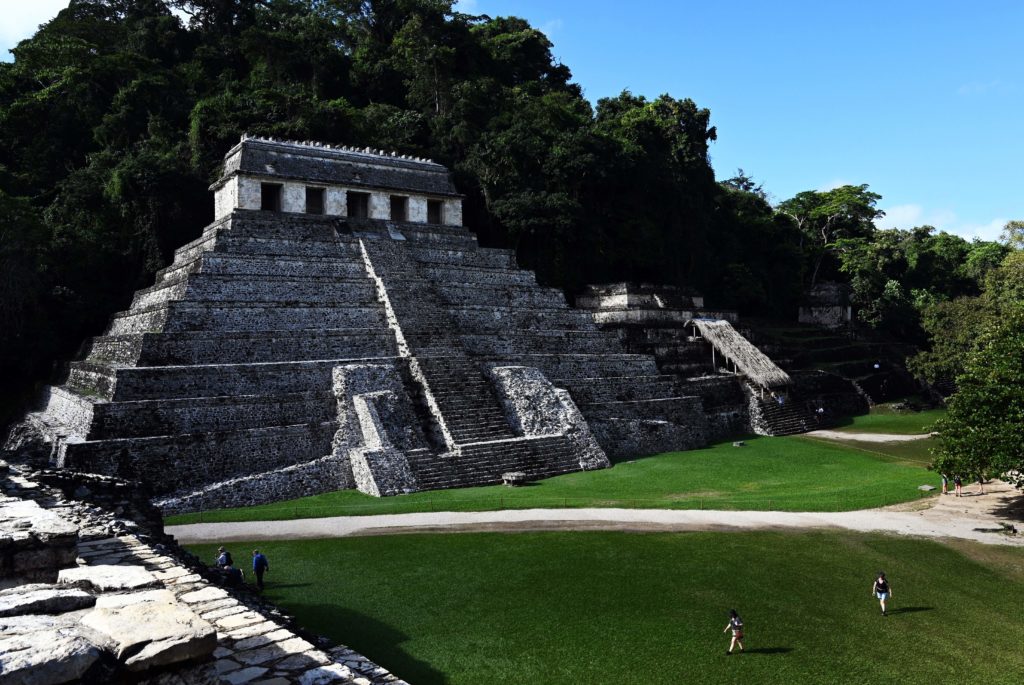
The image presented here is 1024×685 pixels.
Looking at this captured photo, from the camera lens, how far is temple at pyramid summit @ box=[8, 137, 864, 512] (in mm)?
19812

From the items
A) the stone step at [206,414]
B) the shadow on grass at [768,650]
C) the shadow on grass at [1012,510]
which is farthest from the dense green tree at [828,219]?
the shadow on grass at [768,650]

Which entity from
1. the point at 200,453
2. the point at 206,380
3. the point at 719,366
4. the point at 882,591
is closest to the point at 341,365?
the point at 206,380

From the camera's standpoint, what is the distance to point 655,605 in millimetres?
11977

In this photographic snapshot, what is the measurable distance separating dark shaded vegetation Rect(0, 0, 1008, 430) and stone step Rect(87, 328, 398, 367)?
6269 millimetres

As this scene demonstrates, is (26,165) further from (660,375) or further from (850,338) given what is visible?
(850,338)

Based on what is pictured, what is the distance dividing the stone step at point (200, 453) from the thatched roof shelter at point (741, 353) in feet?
61.4

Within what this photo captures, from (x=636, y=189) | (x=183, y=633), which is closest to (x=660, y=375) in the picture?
(x=636, y=189)

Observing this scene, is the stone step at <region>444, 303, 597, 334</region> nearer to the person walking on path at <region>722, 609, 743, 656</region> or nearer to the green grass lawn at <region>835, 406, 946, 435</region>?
the green grass lawn at <region>835, 406, 946, 435</region>

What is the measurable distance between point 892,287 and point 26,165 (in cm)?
4825

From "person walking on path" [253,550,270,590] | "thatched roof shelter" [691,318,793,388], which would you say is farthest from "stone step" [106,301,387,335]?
"thatched roof shelter" [691,318,793,388]

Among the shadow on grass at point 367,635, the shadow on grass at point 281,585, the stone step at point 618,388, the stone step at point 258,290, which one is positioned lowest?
the shadow on grass at point 281,585

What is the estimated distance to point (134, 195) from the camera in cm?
3094

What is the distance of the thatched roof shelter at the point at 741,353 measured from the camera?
105 feet

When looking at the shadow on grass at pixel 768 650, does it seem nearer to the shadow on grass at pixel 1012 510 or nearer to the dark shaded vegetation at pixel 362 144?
the shadow on grass at pixel 1012 510
